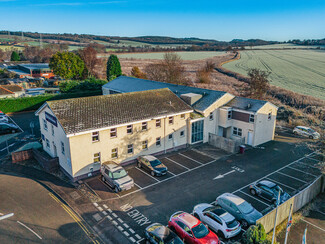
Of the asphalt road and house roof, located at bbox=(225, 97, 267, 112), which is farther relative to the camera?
house roof, located at bbox=(225, 97, 267, 112)

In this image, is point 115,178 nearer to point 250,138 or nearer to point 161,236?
point 161,236

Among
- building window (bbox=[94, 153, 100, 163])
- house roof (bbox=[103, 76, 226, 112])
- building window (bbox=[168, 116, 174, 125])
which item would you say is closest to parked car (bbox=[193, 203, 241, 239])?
building window (bbox=[94, 153, 100, 163])

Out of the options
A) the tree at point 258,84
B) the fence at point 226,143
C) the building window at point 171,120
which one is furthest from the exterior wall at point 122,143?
the tree at point 258,84

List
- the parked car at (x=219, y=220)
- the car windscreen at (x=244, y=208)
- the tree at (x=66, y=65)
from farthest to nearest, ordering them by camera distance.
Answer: the tree at (x=66, y=65)
the car windscreen at (x=244, y=208)
the parked car at (x=219, y=220)

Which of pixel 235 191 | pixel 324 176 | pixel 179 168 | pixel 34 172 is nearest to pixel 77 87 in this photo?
pixel 34 172

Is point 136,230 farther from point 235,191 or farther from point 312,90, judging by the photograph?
point 312,90

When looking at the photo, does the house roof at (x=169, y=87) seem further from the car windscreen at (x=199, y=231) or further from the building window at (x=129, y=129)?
the car windscreen at (x=199, y=231)

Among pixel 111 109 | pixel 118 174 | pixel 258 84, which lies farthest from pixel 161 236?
pixel 258 84

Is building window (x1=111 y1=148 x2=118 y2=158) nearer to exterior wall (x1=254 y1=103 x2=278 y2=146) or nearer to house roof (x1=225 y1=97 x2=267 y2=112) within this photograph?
house roof (x1=225 y1=97 x2=267 y2=112)
